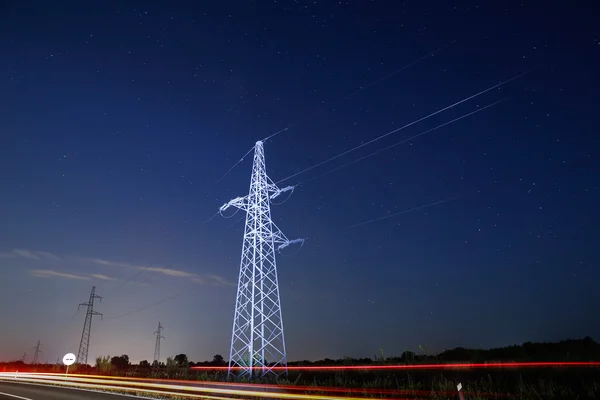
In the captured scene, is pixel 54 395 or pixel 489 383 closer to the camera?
pixel 489 383

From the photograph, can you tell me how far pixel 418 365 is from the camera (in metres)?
17.0

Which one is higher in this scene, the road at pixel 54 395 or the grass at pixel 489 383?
the grass at pixel 489 383

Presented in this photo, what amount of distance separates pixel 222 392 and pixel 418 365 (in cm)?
832

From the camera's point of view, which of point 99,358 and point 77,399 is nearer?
point 77,399

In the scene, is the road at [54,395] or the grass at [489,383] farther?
the road at [54,395]

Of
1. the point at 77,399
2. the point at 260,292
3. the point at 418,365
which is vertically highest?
the point at 260,292

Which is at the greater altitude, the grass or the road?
the grass

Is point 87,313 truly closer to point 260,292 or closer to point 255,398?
point 260,292

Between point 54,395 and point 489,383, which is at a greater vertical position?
point 489,383

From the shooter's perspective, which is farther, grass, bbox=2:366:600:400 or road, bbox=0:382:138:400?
road, bbox=0:382:138:400

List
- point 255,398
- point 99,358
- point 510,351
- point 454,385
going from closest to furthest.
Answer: point 454,385
point 255,398
point 510,351
point 99,358

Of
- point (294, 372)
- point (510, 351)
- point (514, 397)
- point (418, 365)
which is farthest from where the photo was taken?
point (510, 351)

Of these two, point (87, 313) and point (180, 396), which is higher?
point (87, 313)

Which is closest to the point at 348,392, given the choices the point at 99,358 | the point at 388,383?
the point at 388,383
